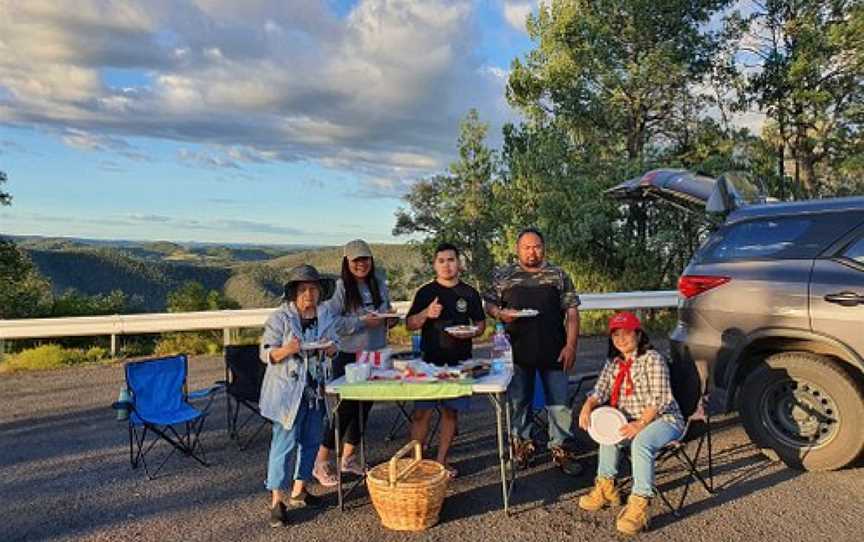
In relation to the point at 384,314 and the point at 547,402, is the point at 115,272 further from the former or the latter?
the point at 547,402

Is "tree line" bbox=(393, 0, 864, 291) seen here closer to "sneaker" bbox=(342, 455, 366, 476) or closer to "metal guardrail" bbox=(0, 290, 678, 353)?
"metal guardrail" bbox=(0, 290, 678, 353)

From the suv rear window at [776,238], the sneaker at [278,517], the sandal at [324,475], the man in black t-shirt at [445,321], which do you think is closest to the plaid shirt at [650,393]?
the man in black t-shirt at [445,321]

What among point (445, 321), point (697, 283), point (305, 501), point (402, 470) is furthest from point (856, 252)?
point (305, 501)

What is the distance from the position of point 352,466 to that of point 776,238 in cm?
360

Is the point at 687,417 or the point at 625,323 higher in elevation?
the point at 625,323

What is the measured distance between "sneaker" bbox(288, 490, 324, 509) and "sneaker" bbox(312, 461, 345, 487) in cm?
32

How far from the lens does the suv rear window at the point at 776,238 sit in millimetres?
4680

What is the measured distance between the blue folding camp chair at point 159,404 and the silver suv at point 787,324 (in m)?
3.87

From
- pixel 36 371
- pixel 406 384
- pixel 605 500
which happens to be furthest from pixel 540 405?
pixel 36 371

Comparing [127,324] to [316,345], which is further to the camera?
[127,324]

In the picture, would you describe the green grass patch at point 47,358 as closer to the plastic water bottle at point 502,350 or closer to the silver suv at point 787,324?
the plastic water bottle at point 502,350

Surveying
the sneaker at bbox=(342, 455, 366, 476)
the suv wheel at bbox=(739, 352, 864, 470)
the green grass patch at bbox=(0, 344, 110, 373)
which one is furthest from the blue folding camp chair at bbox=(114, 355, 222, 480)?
the green grass patch at bbox=(0, 344, 110, 373)

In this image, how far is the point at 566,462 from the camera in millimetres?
4688

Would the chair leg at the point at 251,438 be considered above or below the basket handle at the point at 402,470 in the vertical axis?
below
